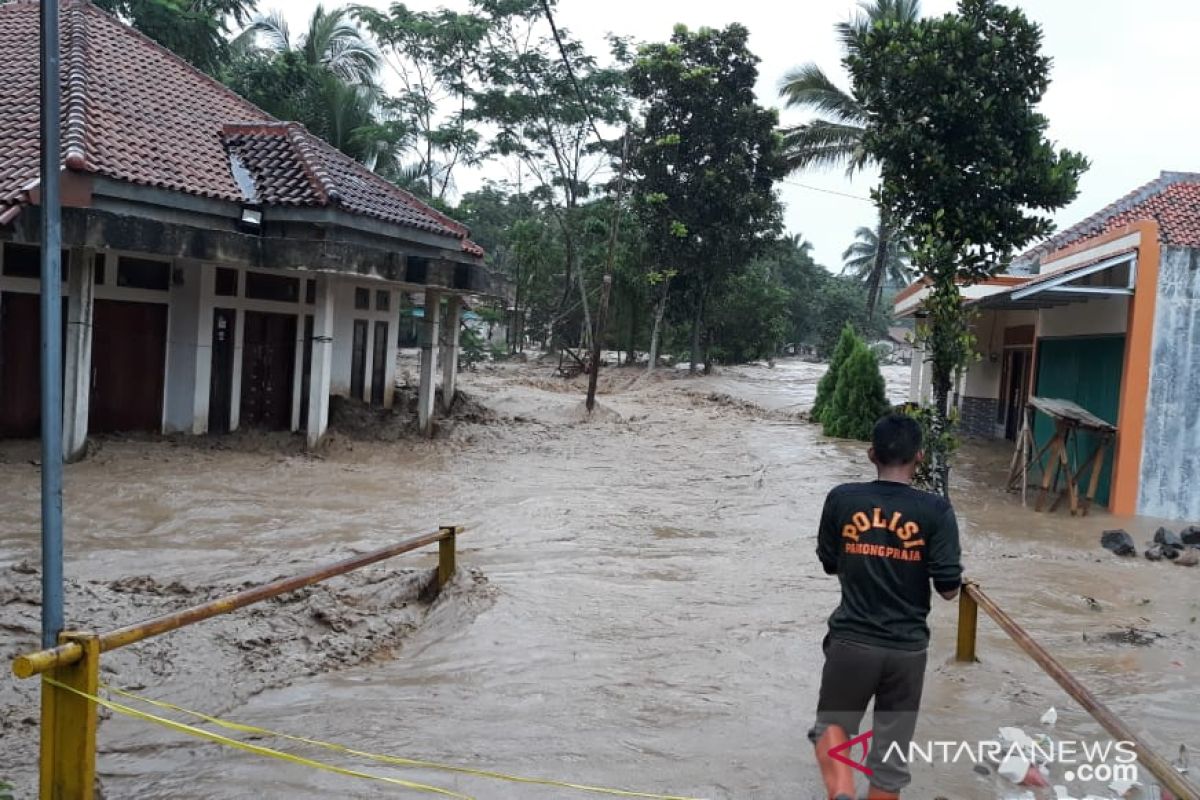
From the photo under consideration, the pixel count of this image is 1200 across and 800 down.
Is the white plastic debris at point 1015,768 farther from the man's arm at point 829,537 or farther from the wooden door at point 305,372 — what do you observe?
the wooden door at point 305,372

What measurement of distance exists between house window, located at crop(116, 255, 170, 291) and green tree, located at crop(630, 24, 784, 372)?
1938 cm

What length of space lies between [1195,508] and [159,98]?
15.9 metres


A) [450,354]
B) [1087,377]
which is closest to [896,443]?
[1087,377]

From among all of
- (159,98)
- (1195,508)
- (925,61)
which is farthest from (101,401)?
(1195,508)

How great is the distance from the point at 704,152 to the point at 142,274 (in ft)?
69.4

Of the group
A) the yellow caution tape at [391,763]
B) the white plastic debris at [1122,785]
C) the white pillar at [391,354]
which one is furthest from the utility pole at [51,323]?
the white pillar at [391,354]

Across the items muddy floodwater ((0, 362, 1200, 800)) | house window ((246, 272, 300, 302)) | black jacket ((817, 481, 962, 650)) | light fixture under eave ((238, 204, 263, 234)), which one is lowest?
muddy floodwater ((0, 362, 1200, 800))

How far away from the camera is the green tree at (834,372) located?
74.3 ft

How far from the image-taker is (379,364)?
1922cm

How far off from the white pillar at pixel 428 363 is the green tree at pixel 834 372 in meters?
8.88

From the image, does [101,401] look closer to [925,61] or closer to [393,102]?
[925,61]

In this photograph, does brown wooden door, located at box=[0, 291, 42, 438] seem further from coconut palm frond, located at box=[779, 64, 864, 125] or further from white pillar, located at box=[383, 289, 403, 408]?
coconut palm frond, located at box=[779, 64, 864, 125]

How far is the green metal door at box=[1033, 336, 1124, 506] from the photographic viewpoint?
44.0 ft

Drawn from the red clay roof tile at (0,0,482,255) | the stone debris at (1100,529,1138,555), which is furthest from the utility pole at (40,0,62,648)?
the stone debris at (1100,529,1138,555)
